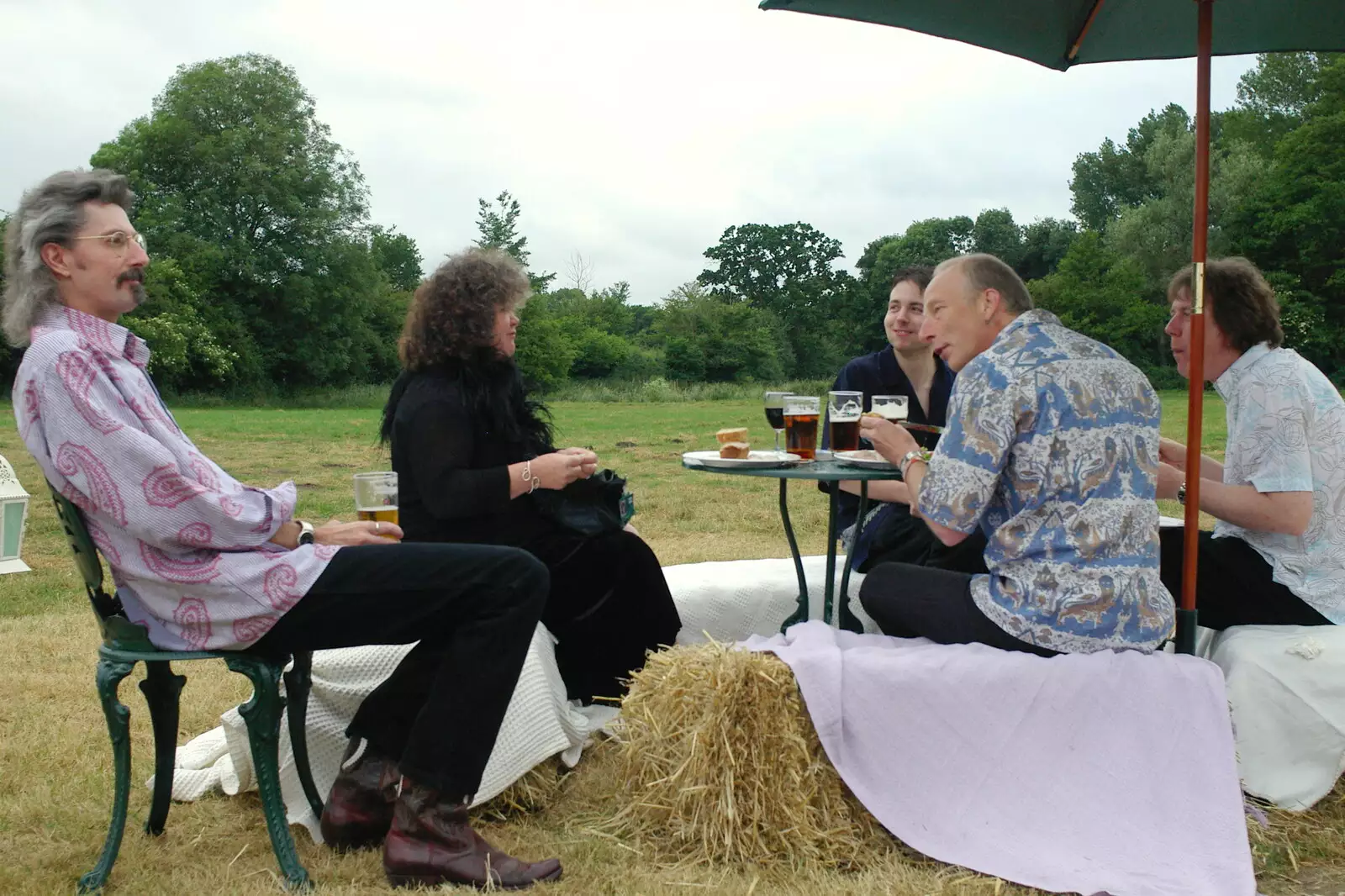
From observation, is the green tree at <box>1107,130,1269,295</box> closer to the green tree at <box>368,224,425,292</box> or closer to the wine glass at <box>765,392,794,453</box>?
the green tree at <box>368,224,425,292</box>

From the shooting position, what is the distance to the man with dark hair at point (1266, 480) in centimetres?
348

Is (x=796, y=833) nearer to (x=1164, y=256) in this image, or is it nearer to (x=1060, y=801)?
(x=1060, y=801)

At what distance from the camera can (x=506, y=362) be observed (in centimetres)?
369

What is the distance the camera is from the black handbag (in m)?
3.75

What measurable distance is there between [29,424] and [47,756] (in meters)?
1.81

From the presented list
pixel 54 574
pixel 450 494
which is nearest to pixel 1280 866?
pixel 450 494

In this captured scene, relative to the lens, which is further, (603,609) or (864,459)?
(603,609)

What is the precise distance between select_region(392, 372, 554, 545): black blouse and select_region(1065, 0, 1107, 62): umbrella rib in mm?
2248

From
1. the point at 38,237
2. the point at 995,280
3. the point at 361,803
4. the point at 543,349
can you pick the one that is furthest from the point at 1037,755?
the point at 543,349

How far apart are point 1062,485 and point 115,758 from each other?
2.45m

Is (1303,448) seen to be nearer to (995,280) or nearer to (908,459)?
(995,280)

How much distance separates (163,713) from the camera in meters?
2.96

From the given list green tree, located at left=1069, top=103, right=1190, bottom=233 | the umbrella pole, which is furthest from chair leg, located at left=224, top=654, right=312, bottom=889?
green tree, located at left=1069, top=103, right=1190, bottom=233

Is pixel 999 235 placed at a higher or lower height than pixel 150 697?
higher
